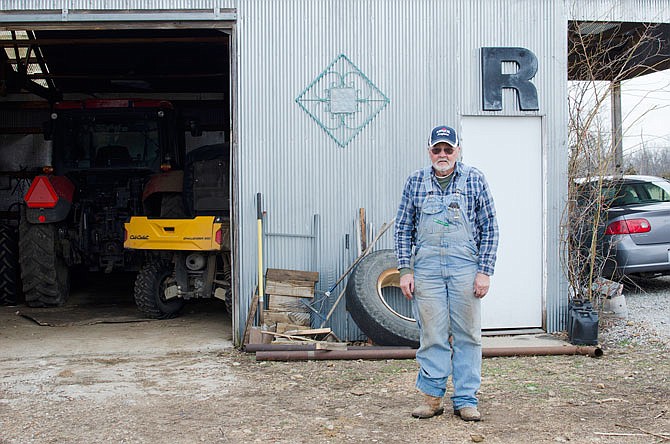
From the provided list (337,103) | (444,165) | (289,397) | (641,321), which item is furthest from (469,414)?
(641,321)

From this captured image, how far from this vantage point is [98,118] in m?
10.5

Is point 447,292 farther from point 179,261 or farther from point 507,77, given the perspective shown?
point 179,261

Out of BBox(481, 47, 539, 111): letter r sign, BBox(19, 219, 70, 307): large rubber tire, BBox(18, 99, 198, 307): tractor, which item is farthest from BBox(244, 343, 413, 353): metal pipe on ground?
BBox(19, 219, 70, 307): large rubber tire

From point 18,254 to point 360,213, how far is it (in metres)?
5.46

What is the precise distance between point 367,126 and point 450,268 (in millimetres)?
2972

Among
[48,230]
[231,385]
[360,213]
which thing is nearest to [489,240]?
[231,385]

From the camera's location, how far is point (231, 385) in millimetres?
6172

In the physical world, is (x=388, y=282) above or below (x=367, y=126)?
below

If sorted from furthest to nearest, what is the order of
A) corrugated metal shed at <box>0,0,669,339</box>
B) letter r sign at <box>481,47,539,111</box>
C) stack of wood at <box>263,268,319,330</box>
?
letter r sign at <box>481,47,539,111</box> → corrugated metal shed at <box>0,0,669,339</box> → stack of wood at <box>263,268,319,330</box>

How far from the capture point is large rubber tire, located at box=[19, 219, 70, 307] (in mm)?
10008

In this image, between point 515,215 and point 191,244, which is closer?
point 515,215

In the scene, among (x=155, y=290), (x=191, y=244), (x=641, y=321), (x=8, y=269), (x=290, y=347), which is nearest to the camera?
(x=290, y=347)

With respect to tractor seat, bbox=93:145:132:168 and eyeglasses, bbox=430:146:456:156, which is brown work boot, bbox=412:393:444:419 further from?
tractor seat, bbox=93:145:132:168

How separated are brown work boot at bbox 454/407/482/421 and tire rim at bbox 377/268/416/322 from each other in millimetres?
2156
